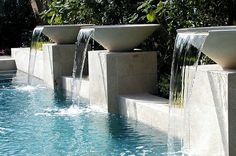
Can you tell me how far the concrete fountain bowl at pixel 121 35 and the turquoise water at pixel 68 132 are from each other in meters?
1.19

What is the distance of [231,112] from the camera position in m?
4.90

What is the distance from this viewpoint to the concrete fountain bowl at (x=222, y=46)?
4906 millimetres

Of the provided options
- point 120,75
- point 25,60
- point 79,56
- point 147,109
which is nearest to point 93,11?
point 79,56

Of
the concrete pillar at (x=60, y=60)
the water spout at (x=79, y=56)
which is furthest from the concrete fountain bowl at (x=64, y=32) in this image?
the water spout at (x=79, y=56)

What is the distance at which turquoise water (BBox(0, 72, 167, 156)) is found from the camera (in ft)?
20.4

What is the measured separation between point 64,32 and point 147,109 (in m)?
4.71

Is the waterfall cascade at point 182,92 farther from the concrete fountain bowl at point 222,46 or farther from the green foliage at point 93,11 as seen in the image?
the green foliage at point 93,11

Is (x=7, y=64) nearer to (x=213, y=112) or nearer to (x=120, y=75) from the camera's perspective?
(x=120, y=75)

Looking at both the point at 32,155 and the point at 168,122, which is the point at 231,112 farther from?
the point at 32,155

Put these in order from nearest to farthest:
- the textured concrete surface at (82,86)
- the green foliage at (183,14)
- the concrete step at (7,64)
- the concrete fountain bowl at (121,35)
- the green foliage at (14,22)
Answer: the concrete fountain bowl at (121,35) → the green foliage at (183,14) → the textured concrete surface at (82,86) → the concrete step at (7,64) → the green foliage at (14,22)

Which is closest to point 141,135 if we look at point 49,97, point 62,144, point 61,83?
point 62,144

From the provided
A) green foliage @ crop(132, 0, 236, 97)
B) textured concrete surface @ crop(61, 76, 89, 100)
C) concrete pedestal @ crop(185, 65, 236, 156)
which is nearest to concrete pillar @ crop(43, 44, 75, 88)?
textured concrete surface @ crop(61, 76, 89, 100)

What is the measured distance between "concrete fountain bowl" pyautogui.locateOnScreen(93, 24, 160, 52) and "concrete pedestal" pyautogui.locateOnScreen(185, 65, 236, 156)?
2.87 metres

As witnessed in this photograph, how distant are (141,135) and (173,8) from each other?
Result: 10.0 feet
